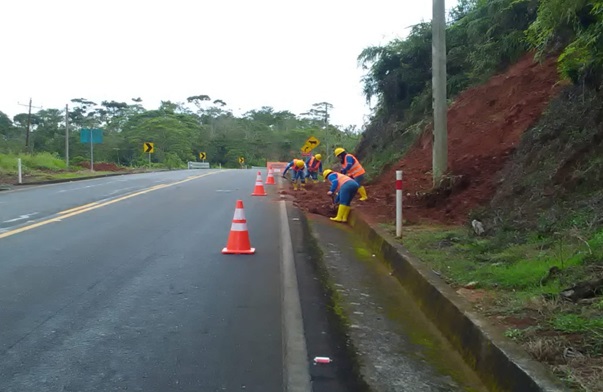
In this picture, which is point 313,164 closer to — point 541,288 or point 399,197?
point 399,197

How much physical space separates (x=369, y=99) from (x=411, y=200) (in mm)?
15781

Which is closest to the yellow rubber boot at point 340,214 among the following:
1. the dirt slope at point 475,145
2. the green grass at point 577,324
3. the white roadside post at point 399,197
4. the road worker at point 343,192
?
the road worker at point 343,192

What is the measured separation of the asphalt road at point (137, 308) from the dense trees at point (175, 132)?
140 feet

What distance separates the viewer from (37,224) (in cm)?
1119

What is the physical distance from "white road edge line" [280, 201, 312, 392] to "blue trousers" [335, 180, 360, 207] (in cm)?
426

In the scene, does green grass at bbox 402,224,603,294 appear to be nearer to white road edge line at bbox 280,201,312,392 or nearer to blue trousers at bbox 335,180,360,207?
white road edge line at bbox 280,201,312,392

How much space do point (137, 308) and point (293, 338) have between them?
1.72 m

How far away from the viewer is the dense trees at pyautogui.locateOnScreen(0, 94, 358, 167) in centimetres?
7462

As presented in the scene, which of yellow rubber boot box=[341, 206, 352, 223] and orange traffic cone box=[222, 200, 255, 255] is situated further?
yellow rubber boot box=[341, 206, 352, 223]

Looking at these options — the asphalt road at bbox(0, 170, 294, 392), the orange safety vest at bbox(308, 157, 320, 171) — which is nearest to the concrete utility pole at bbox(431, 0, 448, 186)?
the asphalt road at bbox(0, 170, 294, 392)

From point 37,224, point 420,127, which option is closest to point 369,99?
point 420,127

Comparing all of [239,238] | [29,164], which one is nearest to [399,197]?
[239,238]

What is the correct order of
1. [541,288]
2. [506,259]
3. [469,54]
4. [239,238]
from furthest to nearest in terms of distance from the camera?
[469,54] < [239,238] < [506,259] < [541,288]

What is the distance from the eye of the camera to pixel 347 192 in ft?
39.9
